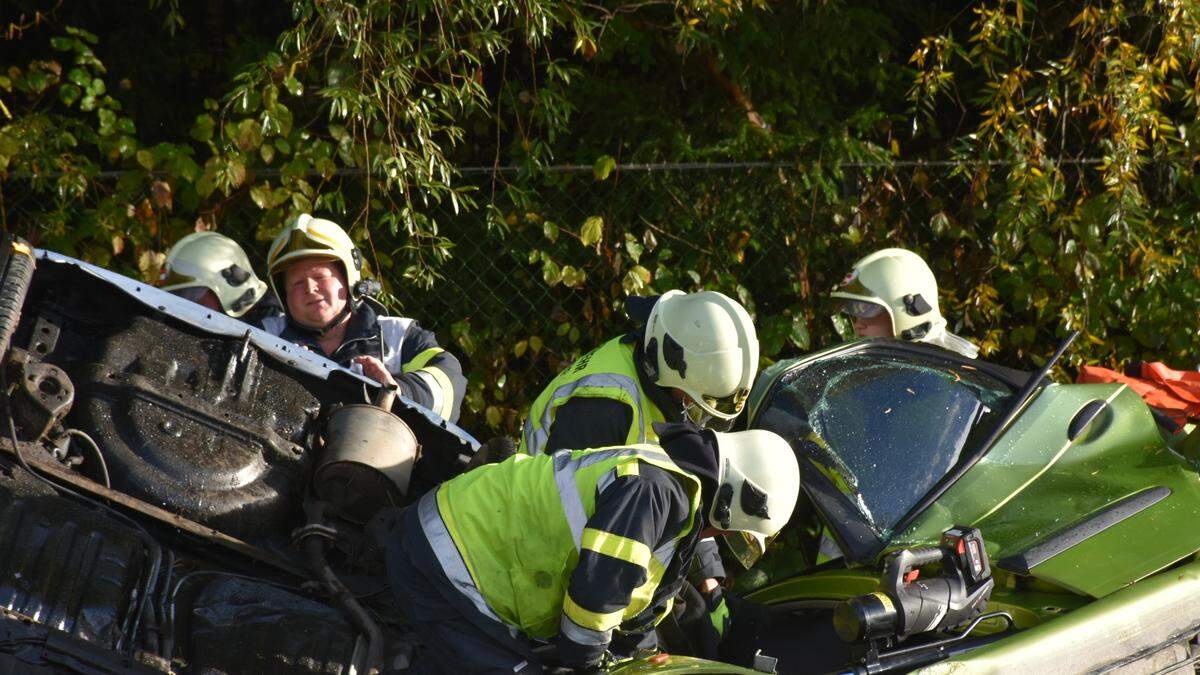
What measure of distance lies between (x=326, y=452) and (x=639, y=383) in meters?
0.99

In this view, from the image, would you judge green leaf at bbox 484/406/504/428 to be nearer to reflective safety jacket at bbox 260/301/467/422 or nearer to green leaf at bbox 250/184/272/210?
green leaf at bbox 250/184/272/210

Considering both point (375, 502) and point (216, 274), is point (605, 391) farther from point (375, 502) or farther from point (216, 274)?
point (216, 274)

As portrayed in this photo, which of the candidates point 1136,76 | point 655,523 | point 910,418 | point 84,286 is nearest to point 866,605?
point 655,523

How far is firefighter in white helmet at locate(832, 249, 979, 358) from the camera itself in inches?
210

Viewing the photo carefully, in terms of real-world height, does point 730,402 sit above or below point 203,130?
below

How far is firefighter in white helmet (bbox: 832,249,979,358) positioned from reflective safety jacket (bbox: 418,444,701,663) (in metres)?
2.28

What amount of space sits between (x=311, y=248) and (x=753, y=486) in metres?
2.22

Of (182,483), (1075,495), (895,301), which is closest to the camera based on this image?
(182,483)

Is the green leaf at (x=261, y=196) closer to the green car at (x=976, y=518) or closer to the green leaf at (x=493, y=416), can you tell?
the green leaf at (x=493, y=416)

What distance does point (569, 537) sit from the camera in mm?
3279

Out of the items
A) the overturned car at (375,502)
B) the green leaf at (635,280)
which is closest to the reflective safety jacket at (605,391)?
the overturned car at (375,502)

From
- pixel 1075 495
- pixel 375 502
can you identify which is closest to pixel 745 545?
pixel 1075 495

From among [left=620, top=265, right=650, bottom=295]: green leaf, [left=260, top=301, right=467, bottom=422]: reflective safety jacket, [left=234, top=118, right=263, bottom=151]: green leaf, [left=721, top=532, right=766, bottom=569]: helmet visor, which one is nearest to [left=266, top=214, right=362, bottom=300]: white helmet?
[left=260, top=301, right=467, bottom=422]: reflective safety jacket

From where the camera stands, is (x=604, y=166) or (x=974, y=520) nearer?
(x=974, y=520)
